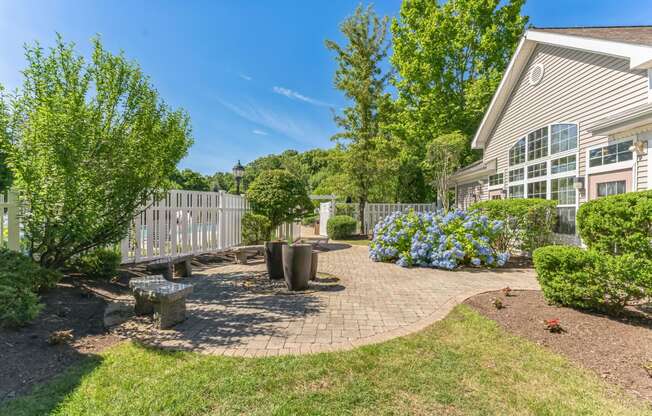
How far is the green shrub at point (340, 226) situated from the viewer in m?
15.3

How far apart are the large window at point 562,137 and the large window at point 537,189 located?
106cm

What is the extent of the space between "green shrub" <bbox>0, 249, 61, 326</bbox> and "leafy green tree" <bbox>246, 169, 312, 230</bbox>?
6.57 metres

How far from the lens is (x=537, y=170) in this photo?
31.7ft

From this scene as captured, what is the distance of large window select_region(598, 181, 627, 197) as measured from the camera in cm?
663

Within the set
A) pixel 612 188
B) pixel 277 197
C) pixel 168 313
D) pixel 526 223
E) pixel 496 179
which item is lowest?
pixel 168 313

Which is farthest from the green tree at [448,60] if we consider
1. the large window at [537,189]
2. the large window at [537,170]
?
the large window at [537,189]

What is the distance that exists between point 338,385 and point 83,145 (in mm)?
4416

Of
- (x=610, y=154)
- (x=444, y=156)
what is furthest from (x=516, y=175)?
(x=610, y=154)

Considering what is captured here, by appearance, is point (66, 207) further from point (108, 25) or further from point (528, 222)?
point (528, 222)

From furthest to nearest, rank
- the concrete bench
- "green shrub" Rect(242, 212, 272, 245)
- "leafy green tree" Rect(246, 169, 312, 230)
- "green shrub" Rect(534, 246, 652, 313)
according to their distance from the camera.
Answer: "leafy green tree" Rect(246, 169, 312, 230) < "green shrub" Rect(242, 212, 272, 245) < the concrete bench < "green shrub" Rect(534, 246, 652, 313)

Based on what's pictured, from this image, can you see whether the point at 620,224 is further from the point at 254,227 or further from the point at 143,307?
the point at 254,227

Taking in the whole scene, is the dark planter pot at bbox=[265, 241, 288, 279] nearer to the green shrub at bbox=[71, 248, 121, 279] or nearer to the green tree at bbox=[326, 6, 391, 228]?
the green shrub at bbox=[71, 248, 121, 279]

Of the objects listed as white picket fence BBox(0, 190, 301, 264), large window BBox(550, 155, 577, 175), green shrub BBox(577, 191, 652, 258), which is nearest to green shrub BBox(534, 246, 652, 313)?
green shrub BBox(577, 191, 652, 258)

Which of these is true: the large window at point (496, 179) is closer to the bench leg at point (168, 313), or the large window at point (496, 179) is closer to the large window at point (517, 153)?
the large window at point (517, 153)
